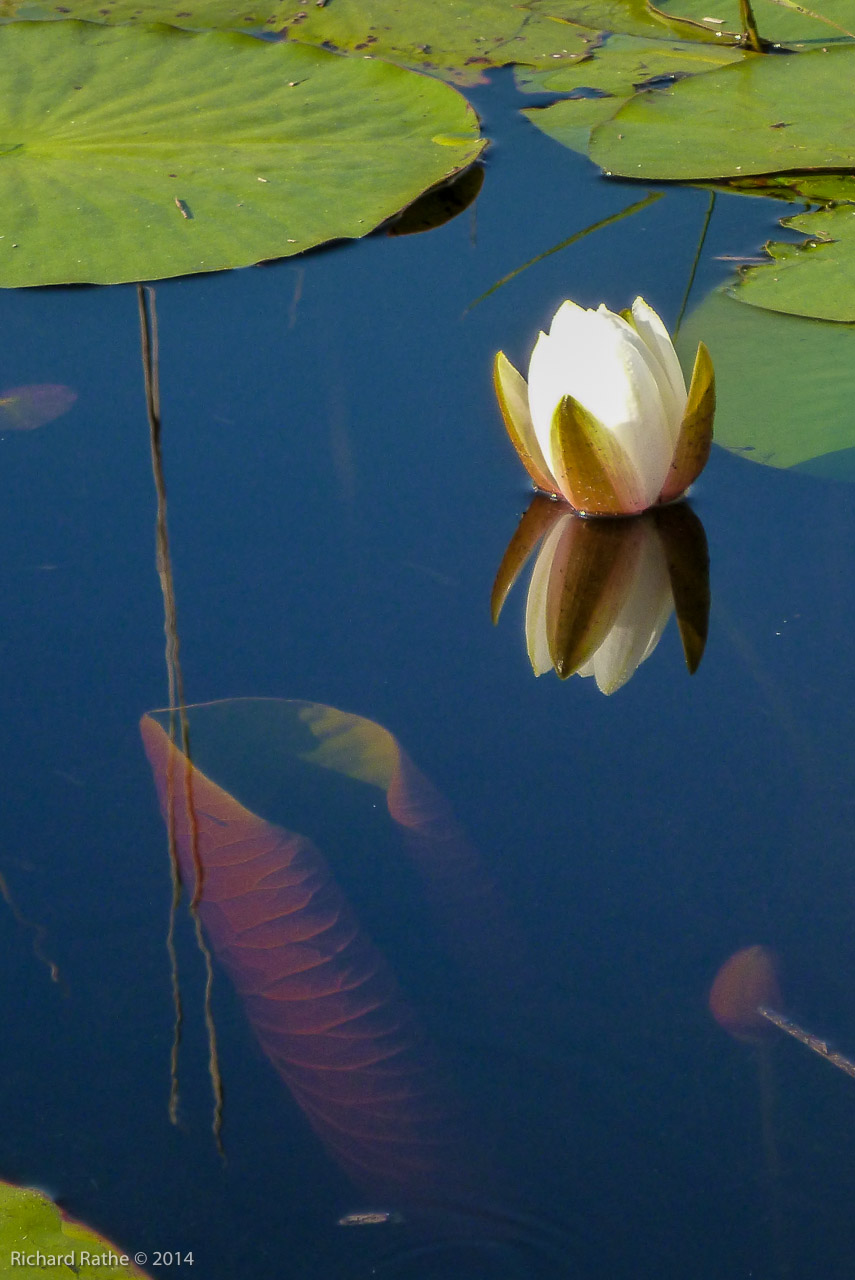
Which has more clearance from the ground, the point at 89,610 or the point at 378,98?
the point at 378,98

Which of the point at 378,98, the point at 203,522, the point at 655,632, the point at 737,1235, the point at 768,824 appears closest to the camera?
the point at 737,1235

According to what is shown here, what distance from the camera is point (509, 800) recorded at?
49.7 inches

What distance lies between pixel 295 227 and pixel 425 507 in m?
0.87

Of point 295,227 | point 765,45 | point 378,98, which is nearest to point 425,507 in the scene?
point 295,227

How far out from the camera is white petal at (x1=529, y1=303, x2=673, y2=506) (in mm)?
1563

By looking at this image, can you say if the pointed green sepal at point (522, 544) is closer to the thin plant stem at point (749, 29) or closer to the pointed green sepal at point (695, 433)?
the pointed green sepal at point (695, 433)

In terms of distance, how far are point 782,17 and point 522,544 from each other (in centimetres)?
219

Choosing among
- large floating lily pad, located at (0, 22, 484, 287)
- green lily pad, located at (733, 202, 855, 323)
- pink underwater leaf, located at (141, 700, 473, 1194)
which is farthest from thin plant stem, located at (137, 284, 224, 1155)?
green lily pad, located at (733, 202, 855, 323)

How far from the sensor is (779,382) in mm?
1856

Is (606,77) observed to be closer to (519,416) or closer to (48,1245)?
(519,416)

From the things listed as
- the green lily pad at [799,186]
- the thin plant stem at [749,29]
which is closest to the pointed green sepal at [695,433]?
the green lily pad at [799,186]

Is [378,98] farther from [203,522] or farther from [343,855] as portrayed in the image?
[343,855]

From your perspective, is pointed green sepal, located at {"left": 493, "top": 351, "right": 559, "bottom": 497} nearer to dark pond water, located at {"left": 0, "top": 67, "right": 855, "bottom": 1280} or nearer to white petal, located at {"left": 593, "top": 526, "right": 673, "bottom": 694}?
dark pond water, located at {"left": 0, "top": 67, "right": 855, "bottom": 1280}

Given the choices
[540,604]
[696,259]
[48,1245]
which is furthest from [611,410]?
[48,1245]
